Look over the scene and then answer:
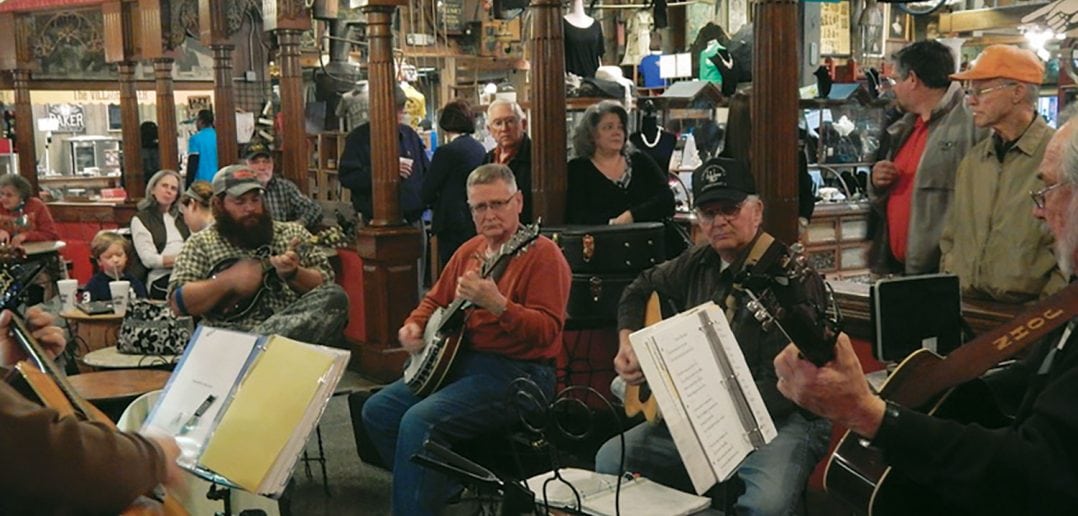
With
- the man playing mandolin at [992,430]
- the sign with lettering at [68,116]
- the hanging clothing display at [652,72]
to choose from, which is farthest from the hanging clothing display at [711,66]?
the sign with lettering at [68,116]

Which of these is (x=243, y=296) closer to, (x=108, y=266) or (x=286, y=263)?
(x=286, y=263)

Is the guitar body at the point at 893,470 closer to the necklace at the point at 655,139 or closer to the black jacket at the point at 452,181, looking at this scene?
the black jacket at the point at 452,181

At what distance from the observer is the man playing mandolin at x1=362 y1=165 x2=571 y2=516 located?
13.0 ft

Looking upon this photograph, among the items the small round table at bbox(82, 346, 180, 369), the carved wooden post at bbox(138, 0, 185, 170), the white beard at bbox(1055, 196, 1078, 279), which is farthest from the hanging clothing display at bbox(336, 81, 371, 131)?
the white beard at bbox(1055, 196, 1078, 279)

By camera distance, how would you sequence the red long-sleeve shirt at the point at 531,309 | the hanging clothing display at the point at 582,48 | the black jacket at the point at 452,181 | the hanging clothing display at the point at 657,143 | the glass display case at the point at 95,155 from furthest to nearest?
1. the glass display case at the point at 95,155
2. the hanging clothing display at the point at 582,48
3. the hanging clothing display at the point at 657,143
4. the black jacket at the point at 452,181
5. the red long-sleeve shirt at the point at 531,309

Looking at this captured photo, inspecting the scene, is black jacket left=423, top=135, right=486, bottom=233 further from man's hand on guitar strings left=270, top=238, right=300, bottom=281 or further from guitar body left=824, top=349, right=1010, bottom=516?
guitar body left=824, top=349, right=1010, bottom=516

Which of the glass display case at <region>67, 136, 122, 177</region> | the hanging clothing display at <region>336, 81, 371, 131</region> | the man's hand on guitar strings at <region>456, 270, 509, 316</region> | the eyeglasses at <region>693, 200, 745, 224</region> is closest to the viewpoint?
the eyeglasses at <region>693, 200, 745, 224</region>

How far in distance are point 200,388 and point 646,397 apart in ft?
4.85

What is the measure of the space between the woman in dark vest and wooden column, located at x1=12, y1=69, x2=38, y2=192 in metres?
5.68

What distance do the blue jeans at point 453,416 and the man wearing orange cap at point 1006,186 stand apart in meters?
1.62

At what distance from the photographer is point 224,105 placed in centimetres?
Result: 1008

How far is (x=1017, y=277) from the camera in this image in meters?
3.79

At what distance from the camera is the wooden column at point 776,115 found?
447cm

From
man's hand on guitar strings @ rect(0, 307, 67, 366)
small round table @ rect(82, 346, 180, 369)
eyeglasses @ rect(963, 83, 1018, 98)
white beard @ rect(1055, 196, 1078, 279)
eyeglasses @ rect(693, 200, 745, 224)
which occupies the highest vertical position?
eyeglasses @ rect(963, 83, 1018, 98)
